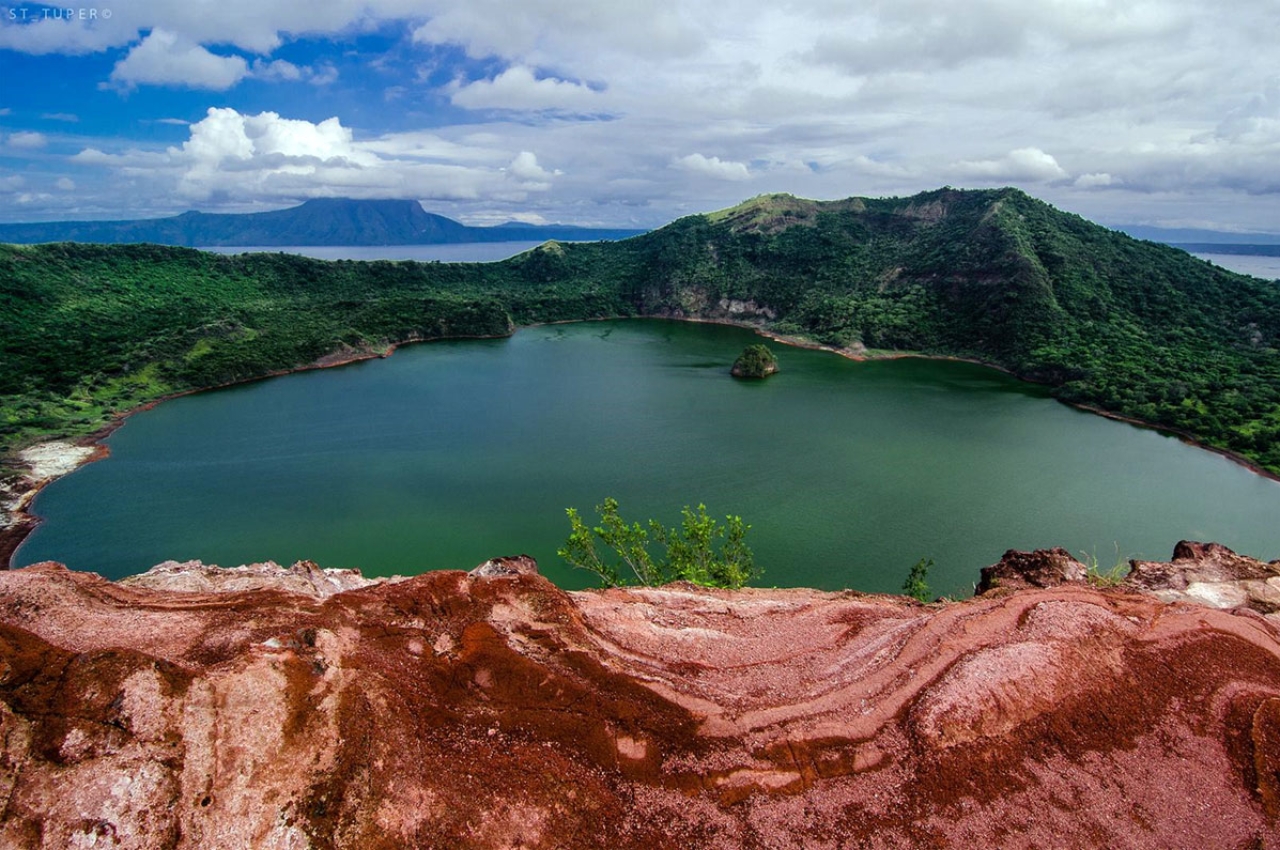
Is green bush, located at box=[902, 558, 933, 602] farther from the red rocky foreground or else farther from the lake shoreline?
the lake shoreline

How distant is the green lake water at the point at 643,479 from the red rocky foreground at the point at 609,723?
16374 mm

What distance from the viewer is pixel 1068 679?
15133 mm

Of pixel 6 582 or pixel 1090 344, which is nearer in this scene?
pixel 6 582

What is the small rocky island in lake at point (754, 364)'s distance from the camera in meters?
83.0

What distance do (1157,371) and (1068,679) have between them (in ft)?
251

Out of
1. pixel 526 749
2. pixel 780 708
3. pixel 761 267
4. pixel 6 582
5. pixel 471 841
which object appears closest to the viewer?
pixel 471 841

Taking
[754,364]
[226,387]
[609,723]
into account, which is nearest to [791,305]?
[754,364]

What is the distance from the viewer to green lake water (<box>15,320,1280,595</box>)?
123ft

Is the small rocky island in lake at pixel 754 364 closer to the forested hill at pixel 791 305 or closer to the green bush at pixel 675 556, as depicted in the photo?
the forested hill at pixel 791 305

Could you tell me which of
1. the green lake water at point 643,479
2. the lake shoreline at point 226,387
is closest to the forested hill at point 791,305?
the lake shoreline at point 226,387

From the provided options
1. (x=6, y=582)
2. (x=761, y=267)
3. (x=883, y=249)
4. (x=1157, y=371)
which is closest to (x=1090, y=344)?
(x=1157, y=371)

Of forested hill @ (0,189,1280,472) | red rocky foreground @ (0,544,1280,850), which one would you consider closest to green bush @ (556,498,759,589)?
red rocky foreground @ (0,544,1280,850)

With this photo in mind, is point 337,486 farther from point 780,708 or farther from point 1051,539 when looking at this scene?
point 1051,539

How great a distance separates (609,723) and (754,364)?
2856 inches
